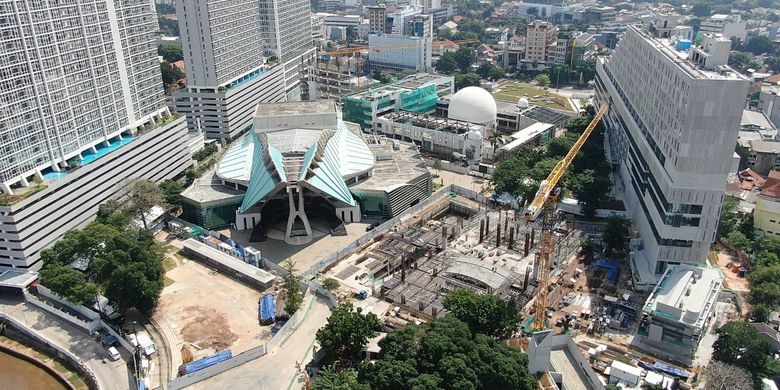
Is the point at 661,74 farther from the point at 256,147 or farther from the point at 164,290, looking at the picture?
the point at 164,290

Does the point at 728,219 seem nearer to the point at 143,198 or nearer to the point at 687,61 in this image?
the point at 687,61

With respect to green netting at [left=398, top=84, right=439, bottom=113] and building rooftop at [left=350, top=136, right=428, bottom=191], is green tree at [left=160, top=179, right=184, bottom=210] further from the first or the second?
green netting at [left=398, top=84, right=439, bottom=113]

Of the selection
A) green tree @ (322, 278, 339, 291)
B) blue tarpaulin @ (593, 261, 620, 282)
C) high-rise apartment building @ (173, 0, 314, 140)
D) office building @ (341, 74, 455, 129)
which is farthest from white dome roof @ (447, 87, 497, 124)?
green tree @ (322, 278, 339, 291)

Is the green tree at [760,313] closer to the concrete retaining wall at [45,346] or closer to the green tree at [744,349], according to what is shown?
the green tree at [744,349]

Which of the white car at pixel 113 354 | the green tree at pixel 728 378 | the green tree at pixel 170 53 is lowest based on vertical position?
the white car at pixel 113 354

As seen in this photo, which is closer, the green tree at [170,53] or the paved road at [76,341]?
the paved road at [76,341]

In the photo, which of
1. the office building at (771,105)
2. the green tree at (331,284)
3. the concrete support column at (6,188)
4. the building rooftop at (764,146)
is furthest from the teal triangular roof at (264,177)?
the office building at (771,105)

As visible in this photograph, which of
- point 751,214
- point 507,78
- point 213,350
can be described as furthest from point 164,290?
→ point 507,78
